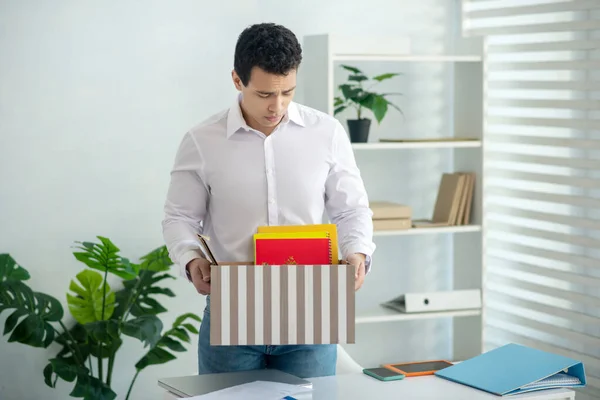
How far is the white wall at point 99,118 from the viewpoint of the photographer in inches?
143

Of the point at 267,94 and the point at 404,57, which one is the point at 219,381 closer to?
the point at 267,94

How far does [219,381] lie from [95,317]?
160cm

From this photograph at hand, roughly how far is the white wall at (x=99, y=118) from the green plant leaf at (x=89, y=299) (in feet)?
0.70

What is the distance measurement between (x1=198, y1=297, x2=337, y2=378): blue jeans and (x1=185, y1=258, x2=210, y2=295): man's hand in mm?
218

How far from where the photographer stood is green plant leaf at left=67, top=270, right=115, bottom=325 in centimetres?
357

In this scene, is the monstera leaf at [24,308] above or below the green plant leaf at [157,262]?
below

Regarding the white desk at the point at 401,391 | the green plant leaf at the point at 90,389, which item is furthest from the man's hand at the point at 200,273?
the green plant leaf at the point at 90,389

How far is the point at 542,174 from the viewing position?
3840 mm

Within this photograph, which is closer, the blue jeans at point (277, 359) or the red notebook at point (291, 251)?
the red notebook at point (291, 251)

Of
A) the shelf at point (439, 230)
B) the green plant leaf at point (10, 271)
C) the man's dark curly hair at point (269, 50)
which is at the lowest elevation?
the green plant leaf at point (10, 271)

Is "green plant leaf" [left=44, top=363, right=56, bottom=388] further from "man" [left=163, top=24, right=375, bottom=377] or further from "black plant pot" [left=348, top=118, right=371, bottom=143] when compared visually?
"black plant pot" [left=348, top=118, right=371, bottom=143]

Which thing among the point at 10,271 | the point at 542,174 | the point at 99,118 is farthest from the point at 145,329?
the point at 542,174

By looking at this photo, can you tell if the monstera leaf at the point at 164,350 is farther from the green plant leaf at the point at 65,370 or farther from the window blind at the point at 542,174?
the window blind at the point at 542,174

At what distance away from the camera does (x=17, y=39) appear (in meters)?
3.60
